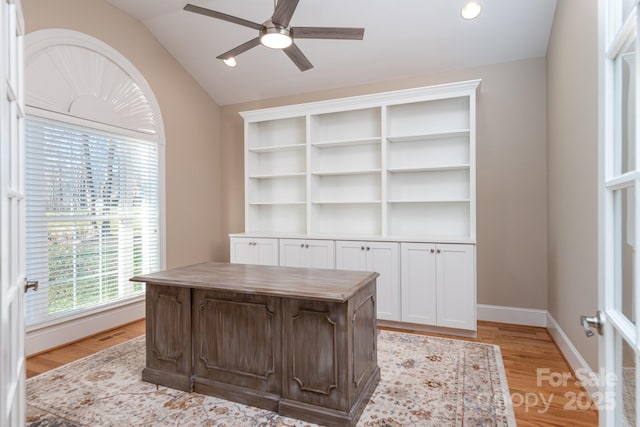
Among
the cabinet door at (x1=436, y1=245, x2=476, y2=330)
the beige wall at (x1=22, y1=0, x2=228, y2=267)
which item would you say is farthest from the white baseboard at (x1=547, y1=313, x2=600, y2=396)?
the beige wall at (x1=22, y1=0, x2=228, y2=267)

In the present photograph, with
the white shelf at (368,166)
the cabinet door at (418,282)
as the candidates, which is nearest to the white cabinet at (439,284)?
the cabinet door at (418,282)

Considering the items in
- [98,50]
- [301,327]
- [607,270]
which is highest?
[98,50]

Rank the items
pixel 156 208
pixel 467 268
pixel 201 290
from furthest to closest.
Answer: pixel 156 208 → pixel 467 268 → pixel 201 290

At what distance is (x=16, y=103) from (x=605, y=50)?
196 centimetres

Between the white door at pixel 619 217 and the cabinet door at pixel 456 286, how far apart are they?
7.68ft

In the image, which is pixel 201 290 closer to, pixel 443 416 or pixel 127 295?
pixel 443 416

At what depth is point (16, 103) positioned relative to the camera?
4.23ft

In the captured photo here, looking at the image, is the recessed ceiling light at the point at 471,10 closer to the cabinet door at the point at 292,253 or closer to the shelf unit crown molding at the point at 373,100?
the shelf unit crown molding at the point at 373,100

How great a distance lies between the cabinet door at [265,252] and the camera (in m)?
4.21

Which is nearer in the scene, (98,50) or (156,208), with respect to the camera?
(98,50)

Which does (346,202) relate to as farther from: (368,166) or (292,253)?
(292,253)

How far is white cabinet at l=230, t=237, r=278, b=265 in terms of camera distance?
4230 mm

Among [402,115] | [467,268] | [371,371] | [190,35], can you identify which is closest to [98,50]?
[190,35]

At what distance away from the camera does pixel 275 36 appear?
2322mm
